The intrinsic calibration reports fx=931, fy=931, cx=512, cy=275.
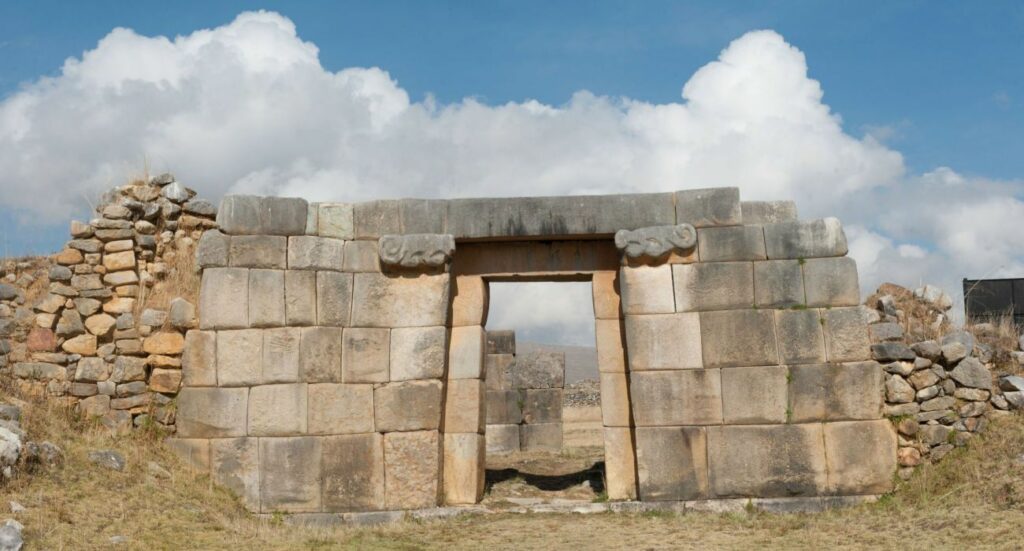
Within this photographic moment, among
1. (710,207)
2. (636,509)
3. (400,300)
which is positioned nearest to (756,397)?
(636,509)

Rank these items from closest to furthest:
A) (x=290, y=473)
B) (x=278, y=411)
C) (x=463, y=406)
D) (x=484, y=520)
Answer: (x=484, y=520)
(x=290, y=473)
(x=278, y=411)
(x=463, y=406)

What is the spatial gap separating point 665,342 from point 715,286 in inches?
32.9

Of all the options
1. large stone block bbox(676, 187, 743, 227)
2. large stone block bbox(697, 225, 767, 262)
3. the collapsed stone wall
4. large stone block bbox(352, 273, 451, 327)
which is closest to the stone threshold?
large stone block bbox(352, 273, 451, 327)

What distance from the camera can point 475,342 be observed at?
1070cm

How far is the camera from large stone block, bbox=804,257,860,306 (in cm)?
1020

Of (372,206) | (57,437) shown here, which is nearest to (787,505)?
(372,206)

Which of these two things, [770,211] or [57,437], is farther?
[770,211]

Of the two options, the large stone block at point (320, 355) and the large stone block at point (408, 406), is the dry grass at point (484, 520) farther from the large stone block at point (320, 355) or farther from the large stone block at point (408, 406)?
the large stone block at point (320, 355)

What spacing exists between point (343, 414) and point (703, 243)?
4.41 m

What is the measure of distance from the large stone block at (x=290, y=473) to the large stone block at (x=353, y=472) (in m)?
0.12

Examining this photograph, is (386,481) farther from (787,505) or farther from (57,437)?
(787,505)

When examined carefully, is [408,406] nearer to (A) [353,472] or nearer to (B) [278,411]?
(A) [353,472]

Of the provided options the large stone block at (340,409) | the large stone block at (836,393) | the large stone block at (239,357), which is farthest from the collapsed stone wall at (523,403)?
the large stone block at (836,393)

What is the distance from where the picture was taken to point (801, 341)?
1012 cm
